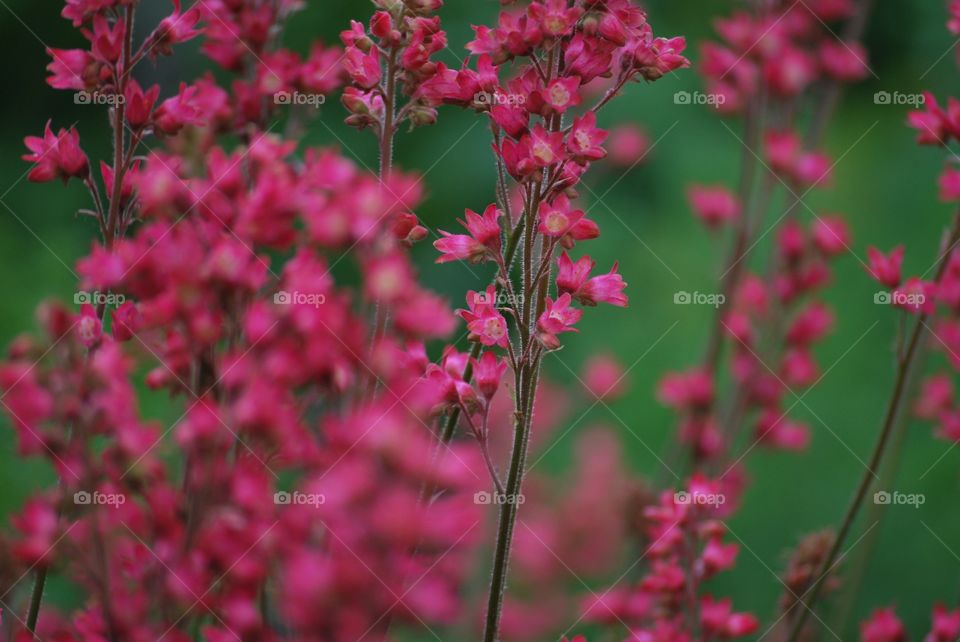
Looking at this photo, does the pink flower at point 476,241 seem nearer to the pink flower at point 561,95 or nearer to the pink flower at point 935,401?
the pink flower at point 561,95

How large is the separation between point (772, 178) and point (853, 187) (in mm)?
1441

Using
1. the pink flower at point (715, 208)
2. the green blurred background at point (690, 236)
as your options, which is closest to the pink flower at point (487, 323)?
the pink flower at point (715, 208)

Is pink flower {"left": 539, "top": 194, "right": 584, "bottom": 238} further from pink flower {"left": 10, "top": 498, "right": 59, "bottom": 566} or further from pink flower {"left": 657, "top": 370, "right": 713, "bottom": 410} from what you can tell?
pink flower {"left": 657, "top": 370, "right": 713, "bottom": 410}

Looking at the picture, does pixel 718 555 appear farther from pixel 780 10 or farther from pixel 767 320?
pixel 780 10

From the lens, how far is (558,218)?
0.92 metres

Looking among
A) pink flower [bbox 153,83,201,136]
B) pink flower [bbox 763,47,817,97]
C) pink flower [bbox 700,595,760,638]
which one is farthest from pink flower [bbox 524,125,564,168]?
pink flower [bbox 763,47,817,97]

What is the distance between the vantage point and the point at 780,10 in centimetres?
191

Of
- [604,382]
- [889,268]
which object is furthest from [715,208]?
[889,268]
